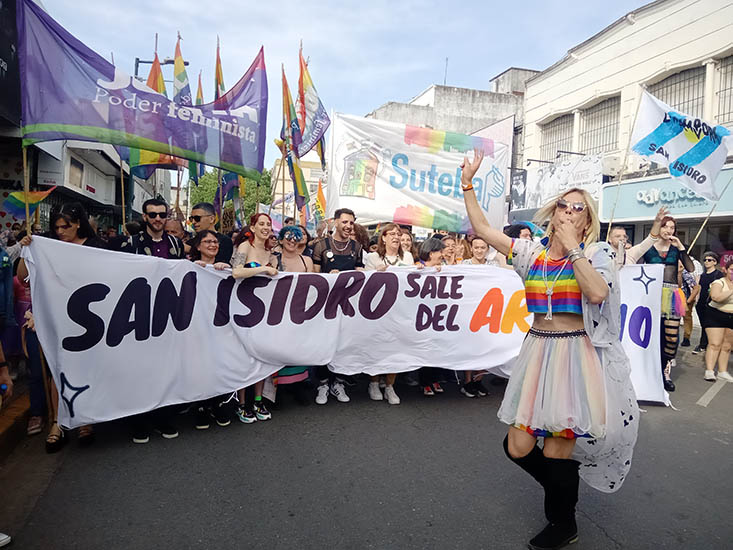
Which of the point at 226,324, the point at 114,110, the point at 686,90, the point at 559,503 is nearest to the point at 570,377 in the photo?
the point at 559,503

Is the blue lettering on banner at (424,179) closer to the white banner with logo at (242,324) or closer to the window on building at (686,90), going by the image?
the white banner with logo at (242,324)

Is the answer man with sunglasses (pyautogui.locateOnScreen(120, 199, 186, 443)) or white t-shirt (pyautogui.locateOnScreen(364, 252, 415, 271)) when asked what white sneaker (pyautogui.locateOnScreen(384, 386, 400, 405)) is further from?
man with sunglasses (pyautogui.locateOnScreen(120, 199, 186, 443))

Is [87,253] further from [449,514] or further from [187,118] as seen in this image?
[449,514]

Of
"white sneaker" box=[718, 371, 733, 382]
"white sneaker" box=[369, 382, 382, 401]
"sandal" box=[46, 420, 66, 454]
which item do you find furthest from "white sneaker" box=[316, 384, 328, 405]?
"white sneaker" box=[718, 371, 733, 382]

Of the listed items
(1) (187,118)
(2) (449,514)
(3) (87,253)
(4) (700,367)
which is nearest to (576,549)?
(2) (449,514)

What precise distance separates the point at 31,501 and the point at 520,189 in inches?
747

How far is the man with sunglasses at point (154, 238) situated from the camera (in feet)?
14.8

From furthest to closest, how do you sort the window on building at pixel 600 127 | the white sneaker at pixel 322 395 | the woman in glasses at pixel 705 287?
the window on building at pixel 600 127
the woman in glasses at pixel 705 287
the white sneaker at pixel 322 395

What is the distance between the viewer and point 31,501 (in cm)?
310

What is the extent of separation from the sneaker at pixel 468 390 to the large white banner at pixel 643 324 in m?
1.69

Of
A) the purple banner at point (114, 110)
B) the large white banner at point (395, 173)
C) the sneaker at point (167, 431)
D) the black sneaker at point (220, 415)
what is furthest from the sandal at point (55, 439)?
the large white banner at point (395, 173)

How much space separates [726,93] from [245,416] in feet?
48.5

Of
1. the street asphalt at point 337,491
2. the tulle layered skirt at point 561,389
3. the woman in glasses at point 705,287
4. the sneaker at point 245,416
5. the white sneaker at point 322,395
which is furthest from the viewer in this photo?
the woman in glasses at point 705,287

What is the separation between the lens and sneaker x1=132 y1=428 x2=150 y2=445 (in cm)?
403
